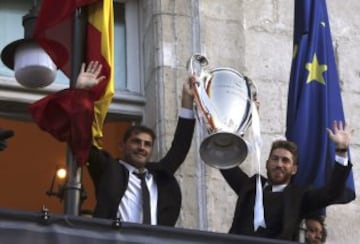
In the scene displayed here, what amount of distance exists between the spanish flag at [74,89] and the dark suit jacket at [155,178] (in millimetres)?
165

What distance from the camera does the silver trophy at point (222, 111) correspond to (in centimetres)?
812

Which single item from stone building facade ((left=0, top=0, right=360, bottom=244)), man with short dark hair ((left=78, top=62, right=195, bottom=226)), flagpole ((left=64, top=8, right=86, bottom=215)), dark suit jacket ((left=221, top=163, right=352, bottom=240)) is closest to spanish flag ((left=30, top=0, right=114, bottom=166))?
flagpole ((left=64, top=8, right=86, bottom=215))

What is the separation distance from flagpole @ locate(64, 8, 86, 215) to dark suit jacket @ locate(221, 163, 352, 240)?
1.13m

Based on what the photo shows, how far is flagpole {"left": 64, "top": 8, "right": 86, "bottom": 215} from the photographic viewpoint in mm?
7637

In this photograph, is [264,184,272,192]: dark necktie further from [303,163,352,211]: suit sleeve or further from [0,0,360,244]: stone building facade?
[0,0,360,244]: stone building facade

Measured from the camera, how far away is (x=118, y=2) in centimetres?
1029

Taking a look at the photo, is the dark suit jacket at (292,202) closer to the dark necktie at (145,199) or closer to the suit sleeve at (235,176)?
the suit sleeve at (235,176)

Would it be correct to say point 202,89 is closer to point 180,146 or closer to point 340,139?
point 180,146

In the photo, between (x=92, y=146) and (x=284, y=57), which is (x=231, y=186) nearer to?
(x=92, y=146)

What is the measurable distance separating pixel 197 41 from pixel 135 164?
1.84 meters

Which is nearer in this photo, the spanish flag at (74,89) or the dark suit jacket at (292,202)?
the spanish flag at (74,89)

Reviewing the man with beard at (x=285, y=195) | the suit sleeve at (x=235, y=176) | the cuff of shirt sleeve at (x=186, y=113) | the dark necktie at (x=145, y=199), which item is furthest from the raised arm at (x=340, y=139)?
the dark necktie at (x=145, y=199)

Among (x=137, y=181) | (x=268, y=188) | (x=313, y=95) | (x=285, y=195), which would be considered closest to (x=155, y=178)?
(x=137, y=181)

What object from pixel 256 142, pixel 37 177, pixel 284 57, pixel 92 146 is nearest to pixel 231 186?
pixel 256 142
